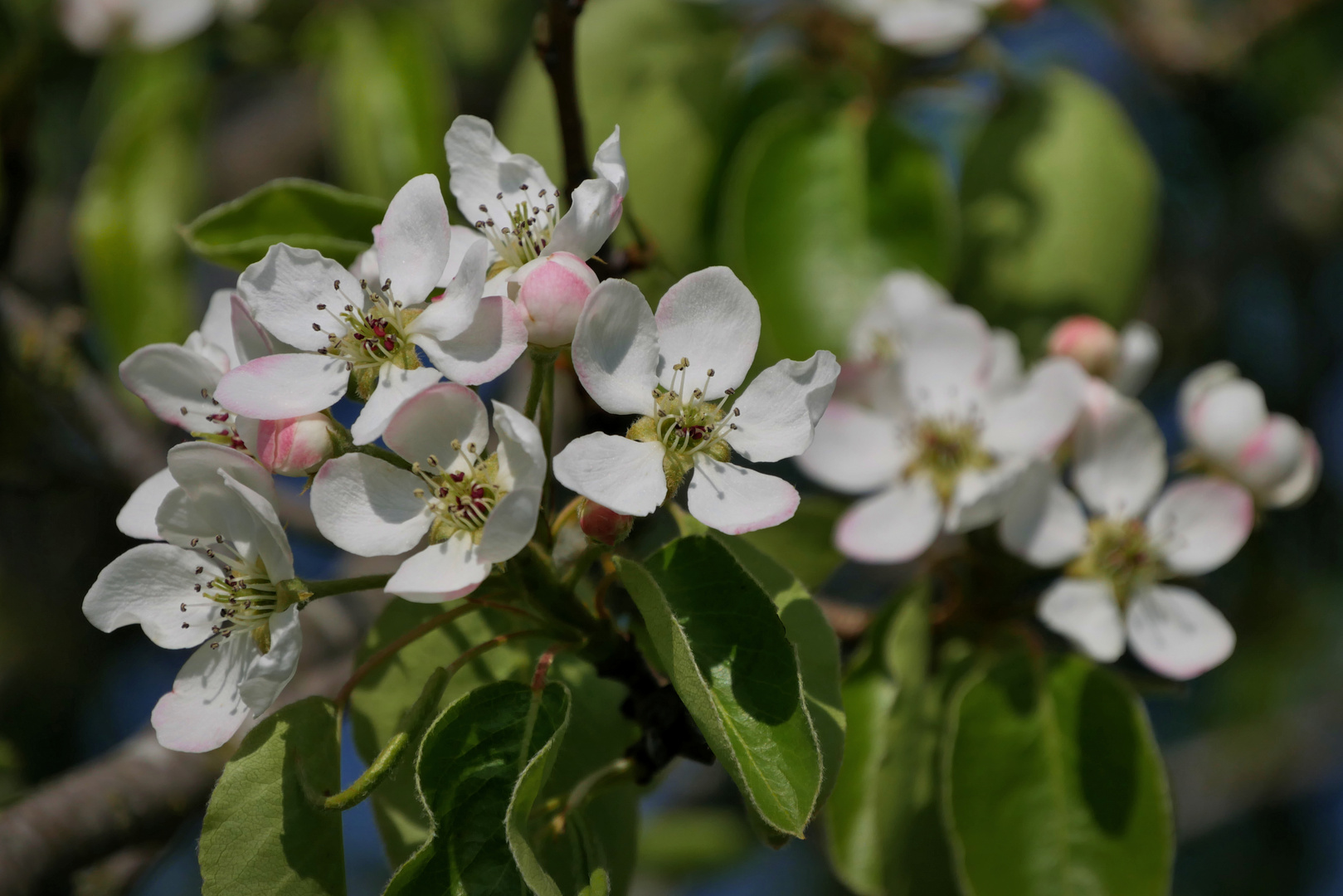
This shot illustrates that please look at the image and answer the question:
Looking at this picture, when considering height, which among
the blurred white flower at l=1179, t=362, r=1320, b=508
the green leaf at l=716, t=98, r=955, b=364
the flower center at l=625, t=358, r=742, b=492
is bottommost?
the blurred white flower at l=1179, t=362, r=1320, b=508

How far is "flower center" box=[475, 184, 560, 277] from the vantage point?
3.88 ft

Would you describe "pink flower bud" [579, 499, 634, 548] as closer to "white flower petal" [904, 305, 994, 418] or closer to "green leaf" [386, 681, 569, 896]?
"green leaf" [386, 681, 569, 896]

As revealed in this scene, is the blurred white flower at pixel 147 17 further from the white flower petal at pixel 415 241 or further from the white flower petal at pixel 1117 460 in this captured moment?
the white flower petal at pixel 1117 460

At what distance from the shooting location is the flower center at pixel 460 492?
1062 millimetres

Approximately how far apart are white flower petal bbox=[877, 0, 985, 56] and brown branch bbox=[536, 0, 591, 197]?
2.76 ft

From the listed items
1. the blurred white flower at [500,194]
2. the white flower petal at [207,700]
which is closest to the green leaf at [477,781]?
the white flower petal at [207,700]

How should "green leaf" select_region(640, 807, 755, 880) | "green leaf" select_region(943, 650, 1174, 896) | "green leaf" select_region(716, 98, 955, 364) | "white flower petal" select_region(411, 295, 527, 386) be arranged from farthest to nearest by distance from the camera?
"green leaf" select_region(640, 807, 755, 880), "green leaf" select_region(716, 98, 955, 364), "green leaf" select_region(943, 650, 1174, 896), "white flower petal" select_region(411, 295, 527, 386)

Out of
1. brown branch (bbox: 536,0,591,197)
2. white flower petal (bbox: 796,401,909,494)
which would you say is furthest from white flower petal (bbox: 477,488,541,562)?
white flower petal (bbox: 796,401,909,494)

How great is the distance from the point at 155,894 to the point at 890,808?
3085mm

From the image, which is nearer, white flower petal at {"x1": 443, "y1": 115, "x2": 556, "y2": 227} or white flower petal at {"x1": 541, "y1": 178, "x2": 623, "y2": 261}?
white flower petal at {"x1": 541, "y1": 178, "x2": 623, "y2": 261}

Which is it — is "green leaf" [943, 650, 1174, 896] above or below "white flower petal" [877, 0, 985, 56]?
below

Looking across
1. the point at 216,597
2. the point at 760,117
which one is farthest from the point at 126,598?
the point at 760,117

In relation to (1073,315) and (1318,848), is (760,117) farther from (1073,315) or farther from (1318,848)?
(1318,848)

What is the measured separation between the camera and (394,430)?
105 centimetres
